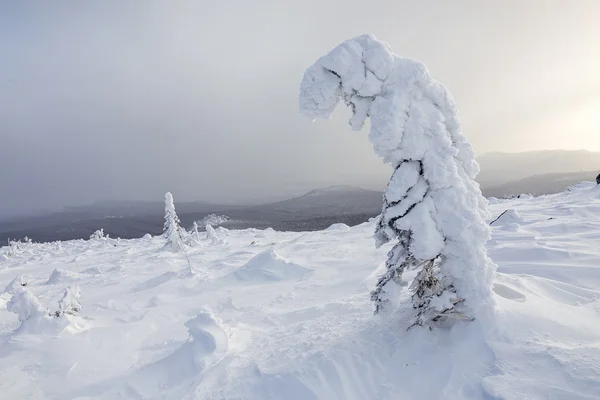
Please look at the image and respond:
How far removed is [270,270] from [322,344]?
1044 cm

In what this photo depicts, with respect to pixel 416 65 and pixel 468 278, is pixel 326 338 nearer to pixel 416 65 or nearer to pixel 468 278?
pixel 468 278

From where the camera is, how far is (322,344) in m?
7.32

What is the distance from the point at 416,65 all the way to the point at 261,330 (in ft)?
27.8

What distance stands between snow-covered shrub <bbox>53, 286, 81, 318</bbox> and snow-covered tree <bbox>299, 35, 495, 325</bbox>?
11264 mm

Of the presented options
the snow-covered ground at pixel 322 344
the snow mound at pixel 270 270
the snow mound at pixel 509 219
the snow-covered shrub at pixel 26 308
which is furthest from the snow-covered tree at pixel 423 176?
the snow mound at pixel 509 219

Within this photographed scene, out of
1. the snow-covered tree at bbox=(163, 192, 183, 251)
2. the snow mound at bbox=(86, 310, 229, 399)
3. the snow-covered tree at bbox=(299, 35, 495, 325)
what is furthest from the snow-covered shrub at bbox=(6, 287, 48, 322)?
the snow-covered tree at bbox=(163, 192, 183, 251)

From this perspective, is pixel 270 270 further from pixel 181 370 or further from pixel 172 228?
pixel 172 228

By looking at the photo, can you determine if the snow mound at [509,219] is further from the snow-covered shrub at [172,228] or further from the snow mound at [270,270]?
the snow-covered shrub at [172,228]

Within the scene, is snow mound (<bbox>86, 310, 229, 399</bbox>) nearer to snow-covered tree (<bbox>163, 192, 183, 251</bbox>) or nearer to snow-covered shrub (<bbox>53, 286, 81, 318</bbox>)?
snow-covered shrub (<bbox>53, 286, 81, 318</bbox>)

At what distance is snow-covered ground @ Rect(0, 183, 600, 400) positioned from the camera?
18.2ft

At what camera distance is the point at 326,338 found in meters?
7.61

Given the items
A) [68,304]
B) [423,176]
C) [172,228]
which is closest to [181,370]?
[68,304]

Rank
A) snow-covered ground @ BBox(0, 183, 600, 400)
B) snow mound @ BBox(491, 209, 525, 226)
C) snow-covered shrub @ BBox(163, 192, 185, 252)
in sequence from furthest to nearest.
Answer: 1. snow-covered shrub @ BBox(163, 192, 185, 252)
2. snow mound @ BBox(491, 209, 525, 226)
3. snow-covered ground @ BBox(0, 183, 600, 400)

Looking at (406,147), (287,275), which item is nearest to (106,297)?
(287,275)
